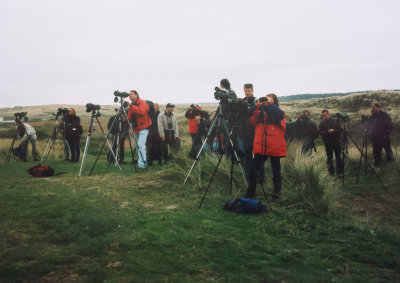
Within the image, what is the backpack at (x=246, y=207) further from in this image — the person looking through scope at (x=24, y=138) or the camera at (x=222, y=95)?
the person looking through scope at (x=24, y=138)

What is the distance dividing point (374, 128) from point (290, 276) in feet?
26.8

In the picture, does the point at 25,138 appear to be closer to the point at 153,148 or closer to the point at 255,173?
the point at 153,148

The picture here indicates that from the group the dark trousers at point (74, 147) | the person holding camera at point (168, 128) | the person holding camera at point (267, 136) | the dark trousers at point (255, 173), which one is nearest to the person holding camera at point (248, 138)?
the dark trousers at point (255, 173)

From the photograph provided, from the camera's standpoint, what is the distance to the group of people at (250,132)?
528cm

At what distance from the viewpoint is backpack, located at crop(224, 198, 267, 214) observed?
465cm

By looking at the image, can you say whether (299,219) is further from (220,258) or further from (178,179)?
(178,179)

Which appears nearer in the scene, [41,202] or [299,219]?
[299,219]

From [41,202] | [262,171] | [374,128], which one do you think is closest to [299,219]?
[262,171]

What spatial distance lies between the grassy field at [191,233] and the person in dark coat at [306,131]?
265 centimetres

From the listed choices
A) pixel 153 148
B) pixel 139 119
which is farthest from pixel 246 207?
pixel 153 148

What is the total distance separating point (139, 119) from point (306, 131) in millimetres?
5032

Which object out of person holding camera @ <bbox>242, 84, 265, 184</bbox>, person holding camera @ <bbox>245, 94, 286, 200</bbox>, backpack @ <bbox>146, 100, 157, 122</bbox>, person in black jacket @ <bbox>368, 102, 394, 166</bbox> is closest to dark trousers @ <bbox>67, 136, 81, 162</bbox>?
backpack @ <bbox>146, 100, 157, 122</bbox>

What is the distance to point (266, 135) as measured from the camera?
17.1 feet

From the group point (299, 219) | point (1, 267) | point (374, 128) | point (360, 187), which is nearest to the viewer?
point (1, 267)
